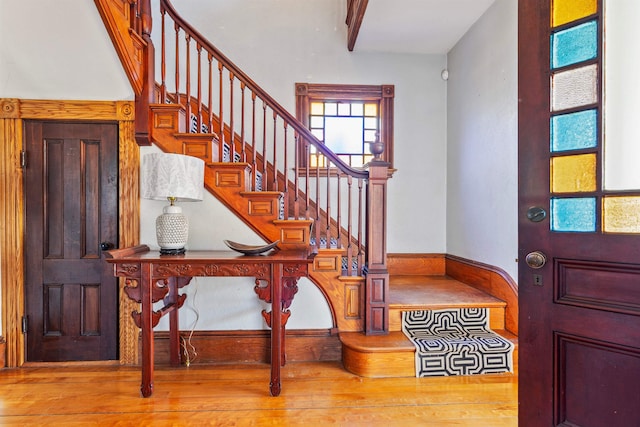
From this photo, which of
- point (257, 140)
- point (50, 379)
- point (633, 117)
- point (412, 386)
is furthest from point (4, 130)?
point (633, 117)

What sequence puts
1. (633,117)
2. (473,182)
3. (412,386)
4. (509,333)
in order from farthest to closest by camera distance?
(473,182) < (509,333) < (412,386) < (633,117)

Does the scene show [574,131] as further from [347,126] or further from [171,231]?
[347,126]

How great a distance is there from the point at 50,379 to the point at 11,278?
79 cm

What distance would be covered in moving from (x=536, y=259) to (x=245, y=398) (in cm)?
178

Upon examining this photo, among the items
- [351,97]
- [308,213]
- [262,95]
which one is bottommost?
[308,213]

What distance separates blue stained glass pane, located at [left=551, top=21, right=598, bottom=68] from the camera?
1.10 meters

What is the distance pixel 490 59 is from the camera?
118 inches

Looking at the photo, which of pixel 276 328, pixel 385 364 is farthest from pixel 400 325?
pixel 276 328

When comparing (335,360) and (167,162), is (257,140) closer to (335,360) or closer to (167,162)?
(167,162)

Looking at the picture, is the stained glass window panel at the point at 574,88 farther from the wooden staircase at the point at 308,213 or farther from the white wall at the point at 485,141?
the white wall at the point at 485,141

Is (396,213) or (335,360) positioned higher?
(396,213)

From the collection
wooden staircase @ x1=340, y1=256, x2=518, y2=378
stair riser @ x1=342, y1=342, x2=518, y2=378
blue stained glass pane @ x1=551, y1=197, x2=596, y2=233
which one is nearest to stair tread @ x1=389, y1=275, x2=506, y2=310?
wooden staircase @ x1=340, y1=256, x2=518, y2=378

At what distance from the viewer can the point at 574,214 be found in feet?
3.75

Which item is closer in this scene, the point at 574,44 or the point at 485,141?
the point at 574,44
